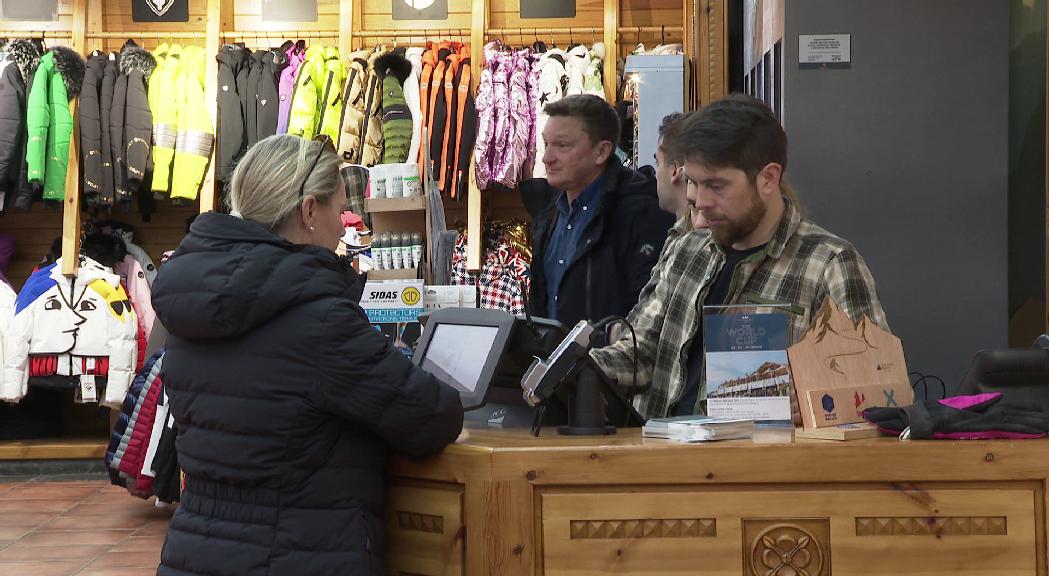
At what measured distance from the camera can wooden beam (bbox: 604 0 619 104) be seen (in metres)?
6.79

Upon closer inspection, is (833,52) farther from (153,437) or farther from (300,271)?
(153,437)

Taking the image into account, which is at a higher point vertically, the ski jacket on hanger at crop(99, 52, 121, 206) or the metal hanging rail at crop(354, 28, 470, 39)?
the metal hanging rail at crop(354, 28, 470, 39)

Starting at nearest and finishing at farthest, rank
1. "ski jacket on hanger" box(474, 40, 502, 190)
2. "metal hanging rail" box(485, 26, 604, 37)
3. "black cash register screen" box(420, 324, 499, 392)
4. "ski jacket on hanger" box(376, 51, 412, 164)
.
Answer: "black cash register screen" box(420, 324, 499, 392), "ski jacket on hanger" box(376, 51, 412, 164), "ski jacket on hanger" box(474, 40, 502, 190), "metal hanging rail" box(485, 26, 604, 37)

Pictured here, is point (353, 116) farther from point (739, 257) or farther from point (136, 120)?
point (739, 257)

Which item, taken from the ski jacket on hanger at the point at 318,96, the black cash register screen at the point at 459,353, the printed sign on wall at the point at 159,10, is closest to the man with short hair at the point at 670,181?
the black cash register screen at the point at 459,353

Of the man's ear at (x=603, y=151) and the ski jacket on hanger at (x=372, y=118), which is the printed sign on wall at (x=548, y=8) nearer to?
the ski jacket on hanger at (x=372, y=118)

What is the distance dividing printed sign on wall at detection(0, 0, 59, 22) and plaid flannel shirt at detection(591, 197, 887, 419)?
5.97m

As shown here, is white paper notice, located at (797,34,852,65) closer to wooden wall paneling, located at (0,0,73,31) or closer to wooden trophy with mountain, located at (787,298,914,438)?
wooden trophy with mountain, located at (787,298,914,438)

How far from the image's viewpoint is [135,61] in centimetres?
682

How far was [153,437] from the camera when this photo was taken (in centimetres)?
507

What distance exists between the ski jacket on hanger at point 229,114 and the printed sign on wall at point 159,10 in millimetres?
844

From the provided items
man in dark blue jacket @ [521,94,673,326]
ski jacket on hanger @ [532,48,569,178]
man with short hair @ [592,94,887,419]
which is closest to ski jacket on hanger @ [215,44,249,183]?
ski jacket on hanger @ [532,48,569,178]

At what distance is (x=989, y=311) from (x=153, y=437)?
3440 mm

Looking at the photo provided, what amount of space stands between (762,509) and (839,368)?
0.28m
